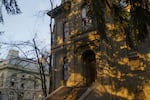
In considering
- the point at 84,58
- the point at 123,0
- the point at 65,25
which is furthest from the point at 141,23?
the point at 65,25

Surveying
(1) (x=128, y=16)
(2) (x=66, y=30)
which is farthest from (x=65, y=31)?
(1) (x=128, y=16)

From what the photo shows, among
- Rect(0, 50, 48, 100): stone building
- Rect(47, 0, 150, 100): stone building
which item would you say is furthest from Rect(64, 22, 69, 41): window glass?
Rect(0, 50, 48, 100): stone building

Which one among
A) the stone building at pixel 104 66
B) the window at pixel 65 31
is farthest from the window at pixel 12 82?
the stone building at pixel 104 66

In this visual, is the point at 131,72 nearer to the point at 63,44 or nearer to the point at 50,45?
the point at 63,44

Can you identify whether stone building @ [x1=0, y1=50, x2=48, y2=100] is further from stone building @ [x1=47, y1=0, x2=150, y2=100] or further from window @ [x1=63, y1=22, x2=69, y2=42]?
stone building @ [x1=47, y1=0, x2=150, y2=100]

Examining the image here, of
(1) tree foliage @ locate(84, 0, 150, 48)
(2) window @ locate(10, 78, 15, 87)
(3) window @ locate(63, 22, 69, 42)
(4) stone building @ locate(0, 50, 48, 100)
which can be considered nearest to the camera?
(1) tree foliage @ locate(84, 0, 150, 48)

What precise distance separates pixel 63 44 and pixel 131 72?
8.28 metres

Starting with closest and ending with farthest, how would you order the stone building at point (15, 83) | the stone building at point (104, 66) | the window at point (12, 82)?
the stone building at point (104, 66) < the stone building at point (15, 83) < the window at point (12, 82)

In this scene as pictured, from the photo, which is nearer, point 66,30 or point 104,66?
point 104,66

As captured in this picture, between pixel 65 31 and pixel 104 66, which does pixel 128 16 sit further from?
pixel 65 31

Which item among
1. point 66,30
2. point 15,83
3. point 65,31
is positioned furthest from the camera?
point 15,83

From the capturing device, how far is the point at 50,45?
79.5ft

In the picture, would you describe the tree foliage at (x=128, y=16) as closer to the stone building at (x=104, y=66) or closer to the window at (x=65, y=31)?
the stone building at (x=104, y=66)

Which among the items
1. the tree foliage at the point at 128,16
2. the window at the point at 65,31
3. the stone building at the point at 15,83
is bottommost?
the stone building at the point at 15,83
